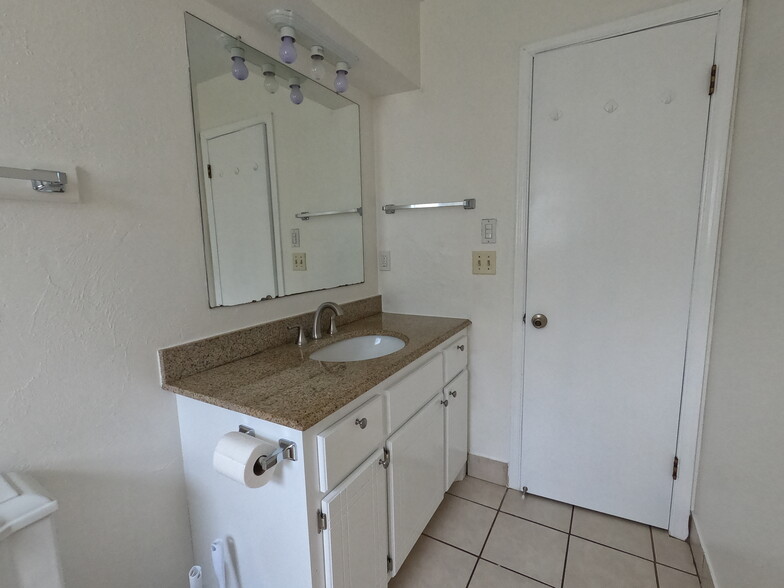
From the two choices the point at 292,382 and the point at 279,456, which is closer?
the point at 279,456

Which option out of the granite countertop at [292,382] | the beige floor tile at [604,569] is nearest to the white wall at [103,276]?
the granite countertop at [292,382]

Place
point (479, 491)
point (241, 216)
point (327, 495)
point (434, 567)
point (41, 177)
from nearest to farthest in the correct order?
point (41, 177) → point (327, 495) → point (241, 216) → point (434, 567) → point (479, 491)

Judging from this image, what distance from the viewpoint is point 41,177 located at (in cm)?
80

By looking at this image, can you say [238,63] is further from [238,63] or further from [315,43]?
[315,43]

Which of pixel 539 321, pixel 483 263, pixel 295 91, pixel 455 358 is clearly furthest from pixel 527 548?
pixel 295 91

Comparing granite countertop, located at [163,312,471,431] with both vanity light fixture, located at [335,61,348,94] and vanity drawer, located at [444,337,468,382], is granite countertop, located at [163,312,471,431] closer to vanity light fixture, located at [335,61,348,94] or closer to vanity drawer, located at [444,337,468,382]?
vanity drawer, located at [444,337,468,382]

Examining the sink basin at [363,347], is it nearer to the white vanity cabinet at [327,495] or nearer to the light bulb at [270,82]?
the white vanity cabinet at [327,495]

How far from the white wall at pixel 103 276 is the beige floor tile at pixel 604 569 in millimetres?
1419

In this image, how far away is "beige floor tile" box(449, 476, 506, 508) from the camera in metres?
1.82

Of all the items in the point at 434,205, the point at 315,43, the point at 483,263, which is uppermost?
the point at 315,43

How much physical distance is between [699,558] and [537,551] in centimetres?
59

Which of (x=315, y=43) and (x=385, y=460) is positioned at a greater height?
(x=315, y=43)

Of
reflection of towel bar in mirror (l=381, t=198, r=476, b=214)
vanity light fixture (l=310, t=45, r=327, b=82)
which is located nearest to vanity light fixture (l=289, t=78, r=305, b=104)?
vanity light fixture (l=310, t=45, r=327, b=82)

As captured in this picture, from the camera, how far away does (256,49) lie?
132 centimetres
